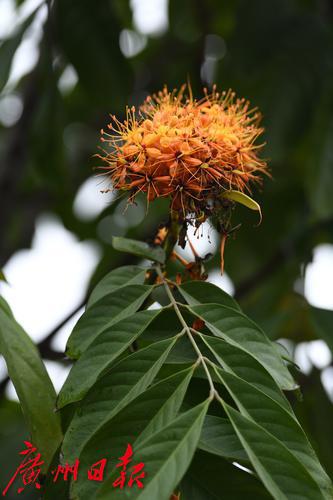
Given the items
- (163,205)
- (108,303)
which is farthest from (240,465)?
(163,205)

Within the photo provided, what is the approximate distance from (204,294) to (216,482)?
438mm

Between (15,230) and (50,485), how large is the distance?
2.85 meters

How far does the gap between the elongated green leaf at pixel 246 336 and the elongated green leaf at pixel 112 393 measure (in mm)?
139

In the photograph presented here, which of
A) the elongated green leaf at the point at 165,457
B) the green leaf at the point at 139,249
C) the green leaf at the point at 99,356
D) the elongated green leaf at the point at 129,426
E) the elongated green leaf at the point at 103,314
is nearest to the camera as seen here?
the elongated green leaf at the point at 165,457

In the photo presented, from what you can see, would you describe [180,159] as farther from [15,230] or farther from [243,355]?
[15,230]

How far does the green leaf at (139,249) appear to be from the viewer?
71.1 inches

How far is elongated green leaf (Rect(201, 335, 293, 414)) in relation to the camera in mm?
1446

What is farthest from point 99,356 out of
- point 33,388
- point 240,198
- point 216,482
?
point 240,198

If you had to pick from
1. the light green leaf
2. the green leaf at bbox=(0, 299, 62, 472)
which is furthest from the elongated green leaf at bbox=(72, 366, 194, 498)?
the light green leaf

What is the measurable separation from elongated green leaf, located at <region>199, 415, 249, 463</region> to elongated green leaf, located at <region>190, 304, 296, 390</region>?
0.18 m

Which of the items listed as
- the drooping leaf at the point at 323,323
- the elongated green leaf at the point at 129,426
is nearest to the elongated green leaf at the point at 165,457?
the elongated green leaf at the point at 129,426

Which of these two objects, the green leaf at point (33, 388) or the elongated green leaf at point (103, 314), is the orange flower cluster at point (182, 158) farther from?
the green leaf at point (33, 388)

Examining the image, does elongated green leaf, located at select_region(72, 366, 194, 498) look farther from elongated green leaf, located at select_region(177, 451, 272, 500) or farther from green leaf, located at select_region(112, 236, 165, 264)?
green leaf, located at select_region(112, 236, 165, 264)

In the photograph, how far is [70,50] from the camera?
306 centimetres
